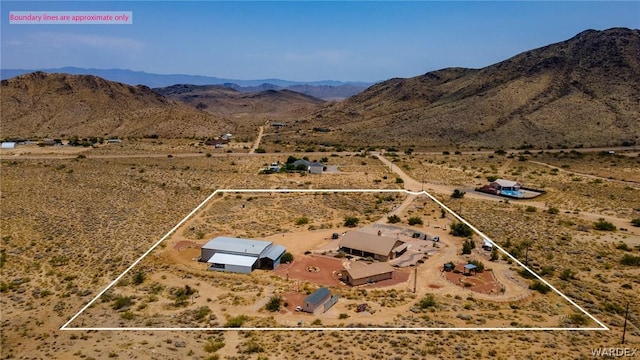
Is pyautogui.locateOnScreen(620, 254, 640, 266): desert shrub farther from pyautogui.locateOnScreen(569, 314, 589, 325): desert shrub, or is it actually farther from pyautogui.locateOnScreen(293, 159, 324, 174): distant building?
pyautogui.locateOnScreen(293, 159, 324, 174): distant building

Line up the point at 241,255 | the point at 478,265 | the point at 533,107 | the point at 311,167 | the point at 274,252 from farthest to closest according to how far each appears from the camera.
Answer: the point at 533,107 < the point at 311,167 < the point at 274,252 < the point at 241,255 < the point at 478,265

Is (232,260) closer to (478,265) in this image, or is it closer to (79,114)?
(478,265)

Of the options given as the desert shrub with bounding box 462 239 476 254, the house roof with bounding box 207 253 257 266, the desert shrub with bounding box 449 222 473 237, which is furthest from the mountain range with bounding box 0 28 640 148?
the house roof with bounding box 207 253 257 266

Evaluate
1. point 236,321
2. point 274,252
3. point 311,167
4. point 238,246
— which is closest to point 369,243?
point 274,252

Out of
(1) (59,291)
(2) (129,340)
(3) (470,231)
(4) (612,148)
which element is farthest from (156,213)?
(4) (612,148)

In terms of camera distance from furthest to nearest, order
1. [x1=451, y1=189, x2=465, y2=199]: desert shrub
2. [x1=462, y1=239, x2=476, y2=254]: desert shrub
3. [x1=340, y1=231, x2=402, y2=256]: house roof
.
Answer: [x1=451, y1=189, x2=465, y2=199]: desert shrub, [x1=462, y1=239, x2=476, y2=254]: desert shrub, [x1=340, y1=231, x2=402, y2=256]: house roof

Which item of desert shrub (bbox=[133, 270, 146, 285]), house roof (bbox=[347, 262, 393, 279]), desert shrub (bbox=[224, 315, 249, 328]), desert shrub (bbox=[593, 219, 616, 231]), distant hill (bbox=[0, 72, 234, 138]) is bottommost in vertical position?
desert shrub (bbox=[224, 315, 249, 328])

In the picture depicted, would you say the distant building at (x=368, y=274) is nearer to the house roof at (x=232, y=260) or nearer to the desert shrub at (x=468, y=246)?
the house roof at (x=232, y=260)
